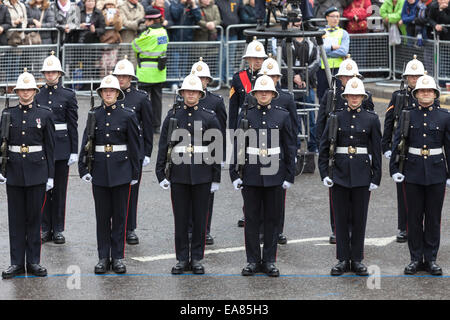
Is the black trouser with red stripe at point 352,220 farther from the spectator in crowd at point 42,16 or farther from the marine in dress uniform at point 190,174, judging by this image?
the spectator in crowd at point 42,16

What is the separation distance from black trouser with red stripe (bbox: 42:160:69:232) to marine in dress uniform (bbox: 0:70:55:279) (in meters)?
1.33

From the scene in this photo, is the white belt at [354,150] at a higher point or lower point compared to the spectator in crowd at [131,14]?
lower

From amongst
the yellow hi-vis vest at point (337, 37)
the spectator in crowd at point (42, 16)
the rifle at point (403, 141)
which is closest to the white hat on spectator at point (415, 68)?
the rifle at point (403, 141)

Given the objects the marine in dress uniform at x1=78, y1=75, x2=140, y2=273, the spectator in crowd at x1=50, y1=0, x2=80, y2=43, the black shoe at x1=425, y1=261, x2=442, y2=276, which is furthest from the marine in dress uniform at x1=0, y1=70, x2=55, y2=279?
the spectator in crowd at x1=50, y1=0, x2=80, y2=43

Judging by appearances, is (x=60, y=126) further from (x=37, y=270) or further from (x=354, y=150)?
(x=354, y=150)

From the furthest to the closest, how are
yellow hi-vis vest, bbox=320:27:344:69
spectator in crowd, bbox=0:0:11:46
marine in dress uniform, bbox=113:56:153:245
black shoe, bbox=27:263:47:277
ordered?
spectator in crowd, bbox=0:0:11:46 < yellow hi-vis vest, bbox=320:27:344:69 < marine in dress uniform, bbox=113:56:153:245 < black shoe, bbox=27:263:47:277

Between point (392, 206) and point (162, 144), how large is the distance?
13.5 ft

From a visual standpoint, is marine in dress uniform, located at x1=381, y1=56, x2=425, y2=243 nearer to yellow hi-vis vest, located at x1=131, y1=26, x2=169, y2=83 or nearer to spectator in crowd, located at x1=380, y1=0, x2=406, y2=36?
yellow hi-vis vest, located at x1=131, y1=26, x2=169, y2=83

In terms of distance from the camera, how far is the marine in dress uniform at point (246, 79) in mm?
12789

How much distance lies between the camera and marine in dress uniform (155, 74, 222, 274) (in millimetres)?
10898

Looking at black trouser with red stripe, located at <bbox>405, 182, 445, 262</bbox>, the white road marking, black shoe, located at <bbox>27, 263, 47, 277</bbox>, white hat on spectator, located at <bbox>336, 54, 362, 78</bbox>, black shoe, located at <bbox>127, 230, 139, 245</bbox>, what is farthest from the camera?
white hat on spectator, located at <bbox>336, 54, 362, 78</bbox>

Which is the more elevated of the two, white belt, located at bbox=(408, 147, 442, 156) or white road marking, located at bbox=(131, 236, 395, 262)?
white belt, located at bbox=(408, 147, 442, 156)

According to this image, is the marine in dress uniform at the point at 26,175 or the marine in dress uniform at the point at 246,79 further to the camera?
the marine in dress uniform at the point at 246,79
